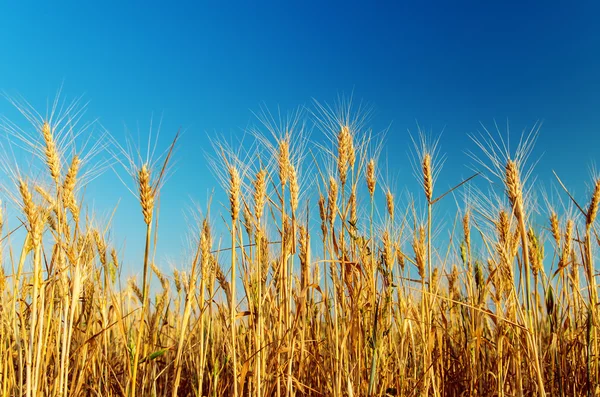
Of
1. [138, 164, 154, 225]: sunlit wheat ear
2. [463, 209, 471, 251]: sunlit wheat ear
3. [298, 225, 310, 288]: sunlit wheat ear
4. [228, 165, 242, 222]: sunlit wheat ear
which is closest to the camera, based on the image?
[138, 164, 154, 225]: sunlit wheat ear

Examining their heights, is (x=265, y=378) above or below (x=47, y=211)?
below

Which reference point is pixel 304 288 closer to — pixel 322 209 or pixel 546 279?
pixel 322 209

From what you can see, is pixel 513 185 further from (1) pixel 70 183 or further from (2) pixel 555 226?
(1) pixel 70 183

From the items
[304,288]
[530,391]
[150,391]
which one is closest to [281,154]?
[304,288]

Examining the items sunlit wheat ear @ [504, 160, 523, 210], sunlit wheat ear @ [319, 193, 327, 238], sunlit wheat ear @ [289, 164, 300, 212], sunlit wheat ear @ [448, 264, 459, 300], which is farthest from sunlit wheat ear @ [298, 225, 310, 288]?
sunlit wheat ear @ [448, 264, 459, 300]

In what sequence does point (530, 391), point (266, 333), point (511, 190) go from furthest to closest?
1. point (530, 391)
2. point (266, 333)
3. point (511, 190)

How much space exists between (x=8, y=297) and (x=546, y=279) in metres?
2.78

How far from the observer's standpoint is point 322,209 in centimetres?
272

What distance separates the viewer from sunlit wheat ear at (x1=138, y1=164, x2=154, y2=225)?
6.21 feet

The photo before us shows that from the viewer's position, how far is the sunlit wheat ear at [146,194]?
1.89 m

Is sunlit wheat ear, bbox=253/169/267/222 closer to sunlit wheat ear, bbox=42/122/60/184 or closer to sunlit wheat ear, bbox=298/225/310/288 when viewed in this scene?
sunlit wheat ear, bbox=298/225/310/288

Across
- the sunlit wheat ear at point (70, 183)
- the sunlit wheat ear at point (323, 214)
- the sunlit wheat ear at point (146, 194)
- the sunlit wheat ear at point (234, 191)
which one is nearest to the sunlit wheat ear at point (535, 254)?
the sunlit wheat ear at point (323, 214)

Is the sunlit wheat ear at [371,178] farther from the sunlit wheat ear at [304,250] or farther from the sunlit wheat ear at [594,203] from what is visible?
the sunlit wheat ear at [594,203]

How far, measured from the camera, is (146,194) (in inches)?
77.2
